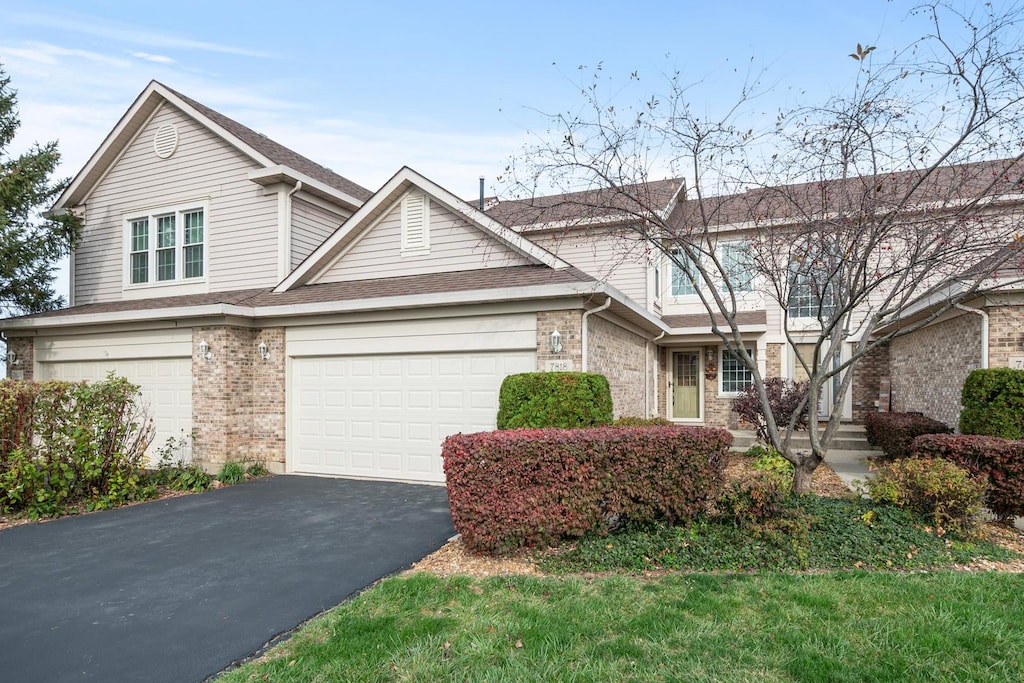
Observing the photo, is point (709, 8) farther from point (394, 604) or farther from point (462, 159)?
point (394, 604)

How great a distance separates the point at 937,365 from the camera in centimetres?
1166

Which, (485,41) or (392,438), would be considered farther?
(392,438)

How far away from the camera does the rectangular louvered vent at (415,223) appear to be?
1071 centimetres

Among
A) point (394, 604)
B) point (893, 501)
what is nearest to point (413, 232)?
point (394, 604)

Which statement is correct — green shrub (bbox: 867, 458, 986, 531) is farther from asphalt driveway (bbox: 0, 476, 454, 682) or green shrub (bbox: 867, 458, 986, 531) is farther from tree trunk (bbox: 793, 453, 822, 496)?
asphalt driveway (bbox: 0, 476, 454, 682)

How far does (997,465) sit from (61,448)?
11521 millimetres

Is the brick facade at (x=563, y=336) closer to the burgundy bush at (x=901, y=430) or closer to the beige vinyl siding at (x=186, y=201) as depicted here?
the burgundy bush at (x=901, y=430)

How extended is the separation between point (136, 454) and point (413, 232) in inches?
231

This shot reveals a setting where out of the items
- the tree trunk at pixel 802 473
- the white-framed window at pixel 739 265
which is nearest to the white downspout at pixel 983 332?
the white-framed window at pixel 739 265

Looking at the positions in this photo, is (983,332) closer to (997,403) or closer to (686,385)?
(997,403)

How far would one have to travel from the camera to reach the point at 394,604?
14.4 ft

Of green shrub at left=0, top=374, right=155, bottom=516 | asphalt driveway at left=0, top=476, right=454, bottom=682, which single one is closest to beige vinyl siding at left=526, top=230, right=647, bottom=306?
asphalt driveway at left=0, top=476, right=454, bottom=682

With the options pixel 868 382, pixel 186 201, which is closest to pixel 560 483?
pixel 186 201

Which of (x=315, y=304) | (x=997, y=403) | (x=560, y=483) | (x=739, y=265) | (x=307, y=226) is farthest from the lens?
(x=307, y=226)
